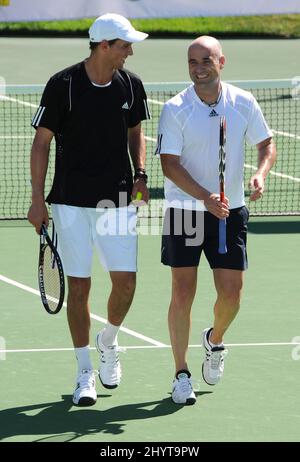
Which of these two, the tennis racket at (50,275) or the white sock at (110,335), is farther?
the white sock at (110,335)

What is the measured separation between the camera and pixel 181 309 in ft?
28.4

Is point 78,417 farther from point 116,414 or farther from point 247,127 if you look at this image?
point 247,127

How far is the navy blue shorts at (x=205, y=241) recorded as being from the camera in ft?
28.1

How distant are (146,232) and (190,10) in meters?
3.31

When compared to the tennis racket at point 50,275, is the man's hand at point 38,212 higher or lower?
higher

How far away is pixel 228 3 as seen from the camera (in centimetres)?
1606

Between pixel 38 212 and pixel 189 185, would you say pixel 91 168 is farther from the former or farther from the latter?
pixel 189 185

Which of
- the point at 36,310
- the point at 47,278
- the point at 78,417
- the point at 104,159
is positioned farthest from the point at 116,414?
the point at 36,310

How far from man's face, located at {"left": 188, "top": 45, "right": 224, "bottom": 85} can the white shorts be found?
0.93 m

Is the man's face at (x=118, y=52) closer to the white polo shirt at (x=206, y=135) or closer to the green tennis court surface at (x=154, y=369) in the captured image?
the white polo shirt at (x=206, y=135)

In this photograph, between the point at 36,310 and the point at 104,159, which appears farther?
the point at 36,310

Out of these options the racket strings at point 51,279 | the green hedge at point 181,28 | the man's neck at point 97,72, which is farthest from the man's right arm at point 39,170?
the green hedge at point 181,28
